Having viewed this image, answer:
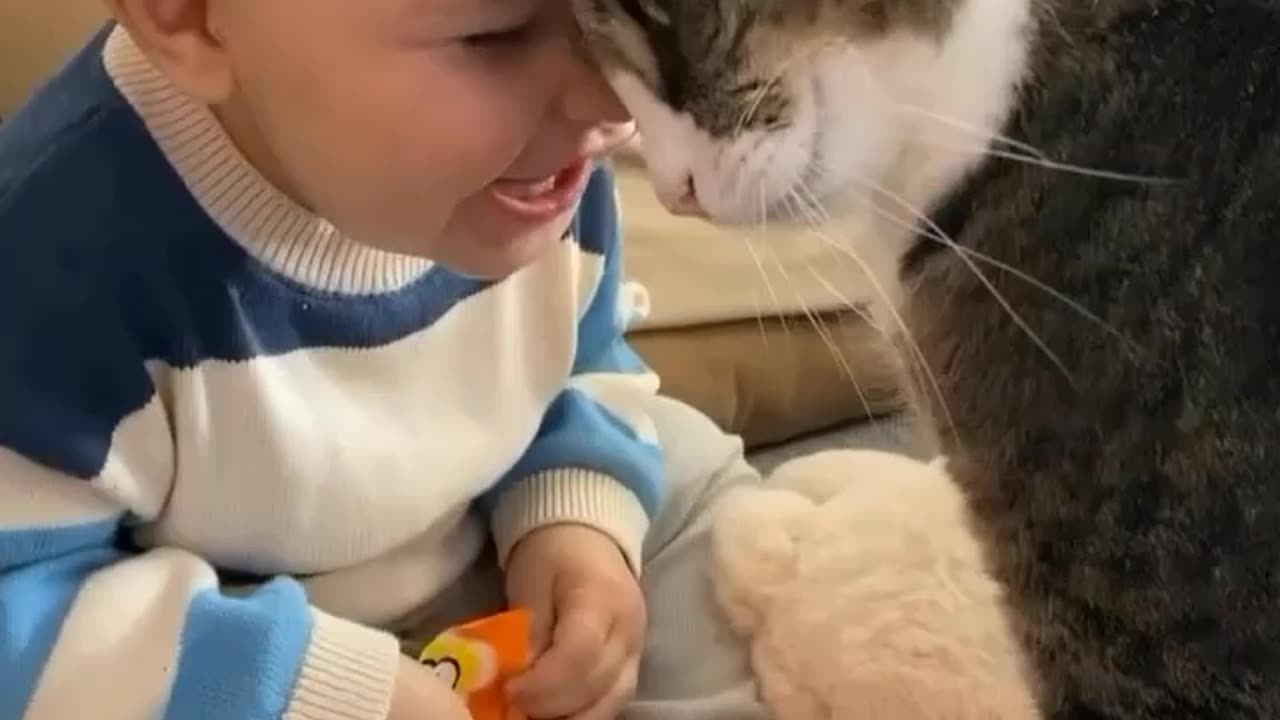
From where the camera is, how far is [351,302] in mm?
875

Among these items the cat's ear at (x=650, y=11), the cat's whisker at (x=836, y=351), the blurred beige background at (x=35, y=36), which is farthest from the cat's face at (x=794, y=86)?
the blurred beige background at (x=35, y=36)

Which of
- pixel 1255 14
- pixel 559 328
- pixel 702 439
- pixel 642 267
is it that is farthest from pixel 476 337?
pixel 1255 14

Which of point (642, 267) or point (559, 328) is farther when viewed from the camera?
point (642, 267)

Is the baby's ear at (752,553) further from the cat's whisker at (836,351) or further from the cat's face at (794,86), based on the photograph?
the cat's face at (794,86)

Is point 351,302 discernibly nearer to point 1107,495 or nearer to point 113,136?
point 113,136

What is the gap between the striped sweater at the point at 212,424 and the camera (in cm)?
79

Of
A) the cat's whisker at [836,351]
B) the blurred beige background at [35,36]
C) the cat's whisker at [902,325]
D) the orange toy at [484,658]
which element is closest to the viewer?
the cat's whisker at [902,325]

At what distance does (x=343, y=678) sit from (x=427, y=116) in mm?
244

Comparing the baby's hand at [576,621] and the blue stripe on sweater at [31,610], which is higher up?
the blue stripe on sweater at [31,610]

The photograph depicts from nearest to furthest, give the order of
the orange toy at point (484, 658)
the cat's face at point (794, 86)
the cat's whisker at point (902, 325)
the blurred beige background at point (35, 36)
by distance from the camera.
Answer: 1. the cat's face at point (794, 86)
2. the cat's whisker at point (902, 325)
3. the orange toy at point (484, 658)
4. the blurred beige background at point (35, 36)

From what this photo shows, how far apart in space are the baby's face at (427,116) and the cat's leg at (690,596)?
0.75 ft

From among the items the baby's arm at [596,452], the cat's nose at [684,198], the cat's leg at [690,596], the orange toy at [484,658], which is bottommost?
the cat's leg at [690,596]

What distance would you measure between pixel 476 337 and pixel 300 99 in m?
0.19

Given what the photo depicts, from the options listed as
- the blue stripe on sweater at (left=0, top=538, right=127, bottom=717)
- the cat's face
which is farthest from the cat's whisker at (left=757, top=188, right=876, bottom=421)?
the blue stripe on sweater at (left=0, top=538, right=127, bottom=717)
